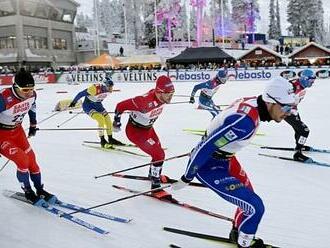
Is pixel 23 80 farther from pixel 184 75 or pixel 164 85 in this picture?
pixel 184 75

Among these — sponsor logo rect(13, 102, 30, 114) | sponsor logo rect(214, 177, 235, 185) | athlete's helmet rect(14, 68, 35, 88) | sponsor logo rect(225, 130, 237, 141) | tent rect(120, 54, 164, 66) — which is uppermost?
tent rect(120, 54, 164, 66)

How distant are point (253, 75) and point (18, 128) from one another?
84.9 ft

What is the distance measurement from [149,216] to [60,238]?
121cm

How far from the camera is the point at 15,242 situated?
475 cm

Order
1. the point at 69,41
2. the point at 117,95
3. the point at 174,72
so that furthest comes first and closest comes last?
the point at 69,41 < the point at 174,72 < the point at 117,95

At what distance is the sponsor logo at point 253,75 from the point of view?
29625mm

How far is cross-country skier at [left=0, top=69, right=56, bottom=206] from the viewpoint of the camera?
543cm

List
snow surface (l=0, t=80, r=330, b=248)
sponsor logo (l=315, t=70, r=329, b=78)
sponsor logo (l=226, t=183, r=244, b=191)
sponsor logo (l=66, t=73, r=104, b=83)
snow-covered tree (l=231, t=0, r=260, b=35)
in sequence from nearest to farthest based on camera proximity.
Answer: sponsor logo (l=226, t=183, r=244, b=191)
snow surface (l=0, t=80, r=330, b=248)
sponsor logo (l=315, t=70, r=329, b=78)
sponsor logo (l=66, t=73, r=104, b=83)
snow-covered tree (l=231, t=0, r=260, b=35)

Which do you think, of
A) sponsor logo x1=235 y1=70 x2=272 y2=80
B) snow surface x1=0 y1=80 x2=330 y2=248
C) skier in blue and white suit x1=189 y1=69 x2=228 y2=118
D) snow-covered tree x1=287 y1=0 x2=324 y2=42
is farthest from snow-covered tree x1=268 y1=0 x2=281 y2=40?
snow surface x1=0 y1=80 x2=330 y2=248

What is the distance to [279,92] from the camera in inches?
134

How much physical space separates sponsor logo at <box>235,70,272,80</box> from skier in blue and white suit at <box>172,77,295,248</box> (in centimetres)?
2649

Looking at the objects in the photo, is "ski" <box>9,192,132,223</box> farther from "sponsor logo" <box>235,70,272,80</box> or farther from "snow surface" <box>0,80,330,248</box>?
"sponsor logo" <box>235,70,272,80</box>

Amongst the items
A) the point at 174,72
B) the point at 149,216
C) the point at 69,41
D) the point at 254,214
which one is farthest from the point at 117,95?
the point at 69,41

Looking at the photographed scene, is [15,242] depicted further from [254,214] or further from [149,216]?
[254,214]
